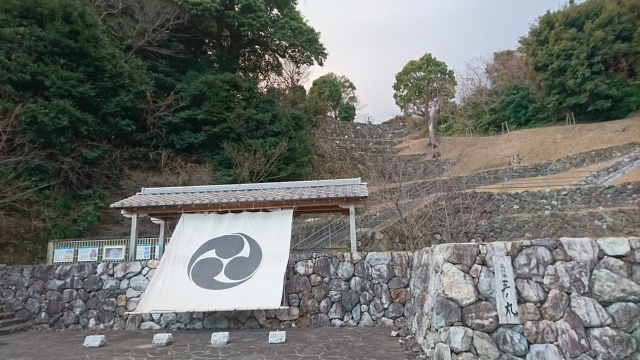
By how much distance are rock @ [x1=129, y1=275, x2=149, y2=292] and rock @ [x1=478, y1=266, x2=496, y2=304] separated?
22.2 feet

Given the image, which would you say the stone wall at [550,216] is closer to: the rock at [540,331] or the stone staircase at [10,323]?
the rock at [540,331]

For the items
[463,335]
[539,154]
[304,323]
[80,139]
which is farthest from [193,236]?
[539,154]

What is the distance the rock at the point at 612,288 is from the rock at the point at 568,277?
11 cm

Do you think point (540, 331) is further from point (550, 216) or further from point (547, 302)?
point (550, 216)

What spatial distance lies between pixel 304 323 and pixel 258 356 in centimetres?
216

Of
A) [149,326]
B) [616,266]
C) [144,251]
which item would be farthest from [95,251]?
[616,266]

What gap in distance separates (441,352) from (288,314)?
3801 mm

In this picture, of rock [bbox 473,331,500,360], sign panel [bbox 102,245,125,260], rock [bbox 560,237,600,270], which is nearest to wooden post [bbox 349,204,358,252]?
rock [bbox 473,331,500,360]

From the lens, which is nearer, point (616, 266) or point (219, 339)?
point (616, 266)

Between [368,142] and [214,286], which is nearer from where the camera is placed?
[214,286]

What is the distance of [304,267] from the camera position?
763cm

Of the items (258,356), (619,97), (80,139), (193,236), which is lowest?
(258,356)

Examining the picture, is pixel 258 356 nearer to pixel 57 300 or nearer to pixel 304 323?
pixel 304 323

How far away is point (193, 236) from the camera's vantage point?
25.0ft
